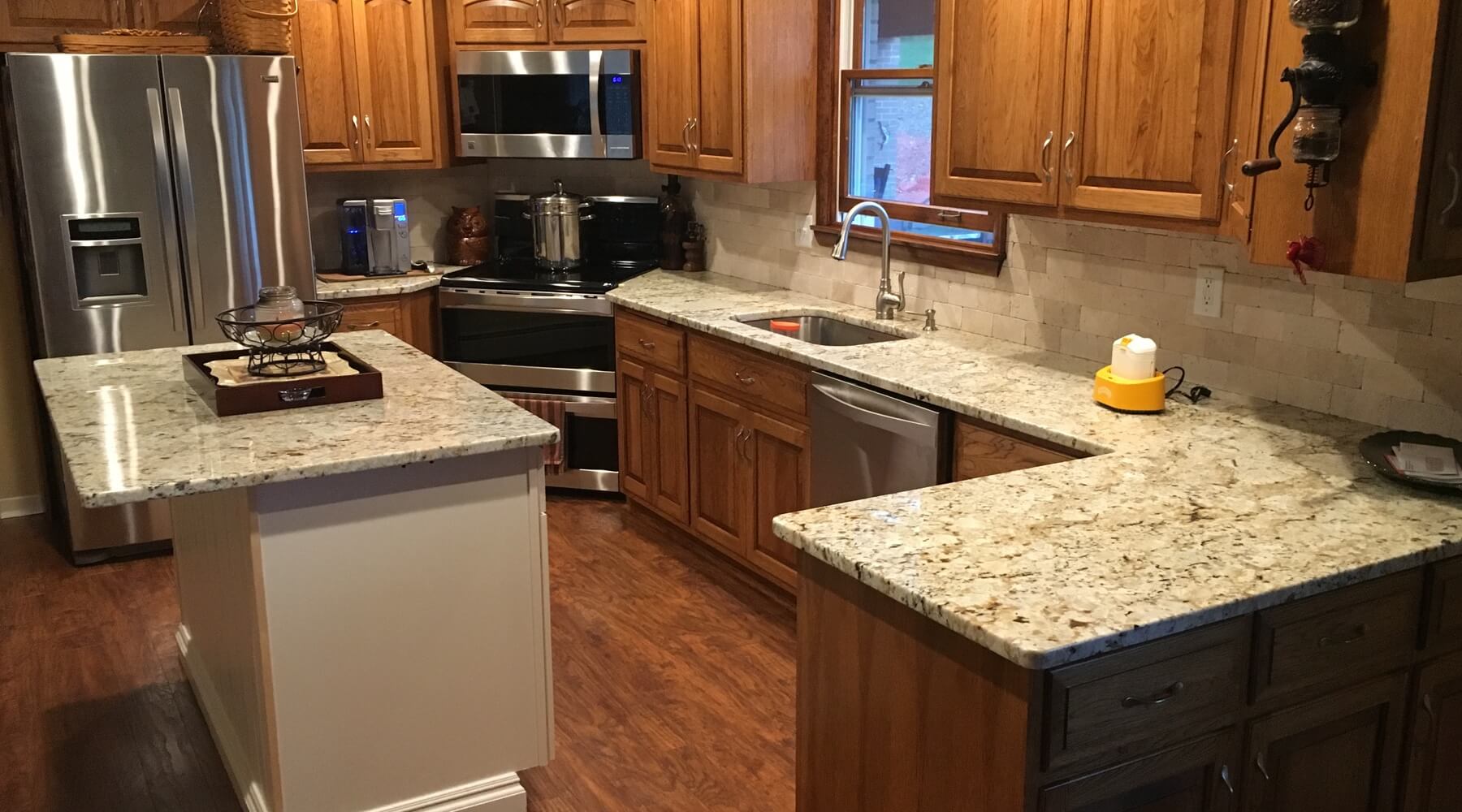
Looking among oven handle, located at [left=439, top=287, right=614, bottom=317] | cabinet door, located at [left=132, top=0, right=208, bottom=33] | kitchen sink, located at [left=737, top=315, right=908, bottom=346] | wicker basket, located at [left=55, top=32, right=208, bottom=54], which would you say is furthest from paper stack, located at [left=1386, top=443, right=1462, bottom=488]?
cabinet door, located at [left=132, top=0, right=208, bottom=33]

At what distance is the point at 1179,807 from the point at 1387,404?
4.12 ft

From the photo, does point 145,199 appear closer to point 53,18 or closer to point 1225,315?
point 53,18

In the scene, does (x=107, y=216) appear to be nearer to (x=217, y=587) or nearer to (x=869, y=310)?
(x=217, y=587)

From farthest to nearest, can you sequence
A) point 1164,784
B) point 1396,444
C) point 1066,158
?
point 1066,158, point 1396,444, point 1164,784

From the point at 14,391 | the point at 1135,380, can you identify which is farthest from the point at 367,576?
the point at 14,391

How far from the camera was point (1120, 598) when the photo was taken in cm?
175

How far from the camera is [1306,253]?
7.26ft

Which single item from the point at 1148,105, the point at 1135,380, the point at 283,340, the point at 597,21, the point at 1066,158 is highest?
the point at 597,21

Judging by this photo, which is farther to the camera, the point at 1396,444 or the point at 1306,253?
the point at 1396,444

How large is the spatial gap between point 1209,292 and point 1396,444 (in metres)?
0.71

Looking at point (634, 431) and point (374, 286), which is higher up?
point (374, 286)

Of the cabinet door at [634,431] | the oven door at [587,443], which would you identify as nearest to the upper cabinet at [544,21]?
the cabinet door at [634,431]

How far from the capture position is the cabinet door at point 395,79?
4797 mm

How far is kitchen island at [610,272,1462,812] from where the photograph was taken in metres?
1.70
